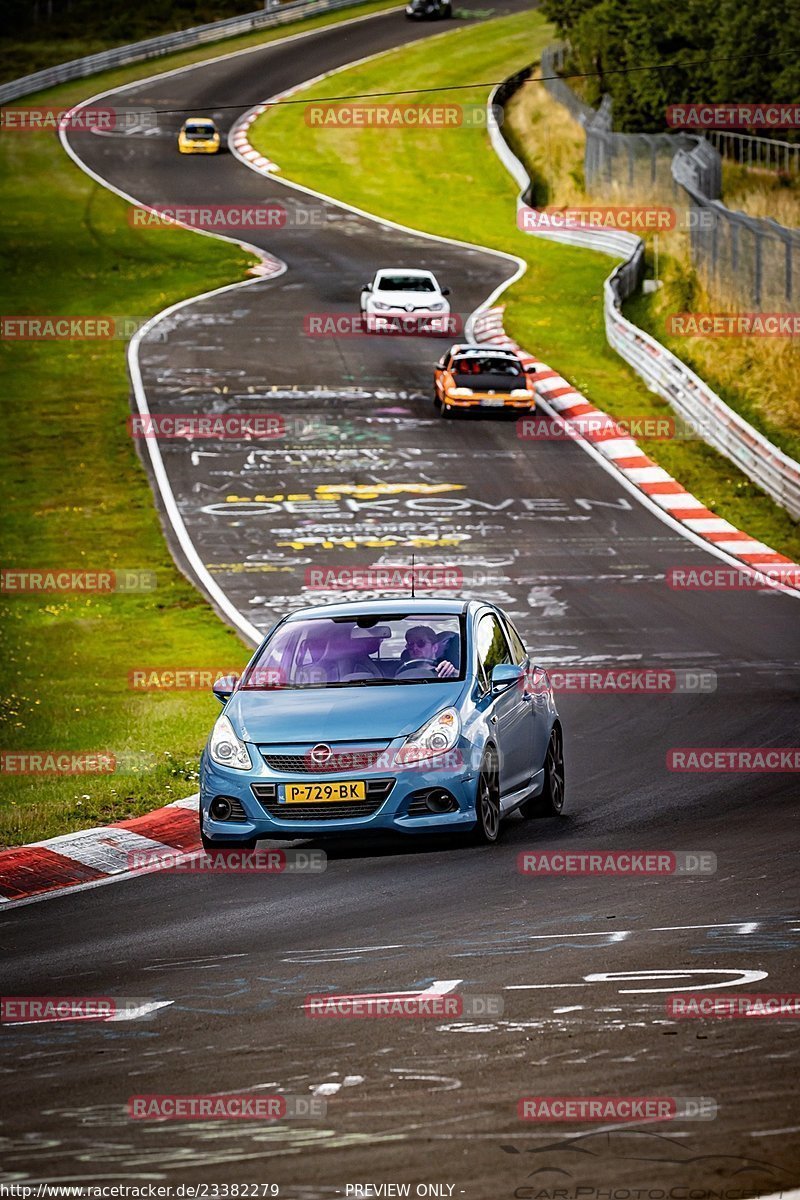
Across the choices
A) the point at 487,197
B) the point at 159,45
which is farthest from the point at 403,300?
the point at 159,45

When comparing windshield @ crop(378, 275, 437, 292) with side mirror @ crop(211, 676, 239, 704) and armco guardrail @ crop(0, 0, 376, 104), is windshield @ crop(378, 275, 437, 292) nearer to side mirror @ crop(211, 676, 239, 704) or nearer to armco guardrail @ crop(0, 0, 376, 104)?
side mirror @ crop(211, 676, 239, 704)

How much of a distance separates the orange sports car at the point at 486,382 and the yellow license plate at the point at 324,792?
77.7 ft

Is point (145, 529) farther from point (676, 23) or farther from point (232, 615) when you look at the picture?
point (676, 23)

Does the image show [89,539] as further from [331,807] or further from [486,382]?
[331,807]

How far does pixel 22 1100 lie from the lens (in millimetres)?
6711

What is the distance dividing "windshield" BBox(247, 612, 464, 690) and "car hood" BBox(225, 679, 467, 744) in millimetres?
178

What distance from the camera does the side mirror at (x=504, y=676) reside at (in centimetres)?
1227

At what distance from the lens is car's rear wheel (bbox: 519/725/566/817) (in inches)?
516

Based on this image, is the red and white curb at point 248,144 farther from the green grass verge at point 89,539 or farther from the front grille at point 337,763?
the front grille at point 337,763

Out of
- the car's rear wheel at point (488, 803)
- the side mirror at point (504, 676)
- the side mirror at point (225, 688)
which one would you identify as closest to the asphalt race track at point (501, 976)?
the car's rear wheel at point (488, 803)

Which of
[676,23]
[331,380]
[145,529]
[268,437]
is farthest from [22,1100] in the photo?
[676,23]

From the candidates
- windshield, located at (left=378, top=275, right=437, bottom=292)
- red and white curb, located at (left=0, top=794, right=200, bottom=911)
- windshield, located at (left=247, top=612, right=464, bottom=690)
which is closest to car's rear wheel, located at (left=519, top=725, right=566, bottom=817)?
windshield, located at (left=247, top=612, right=464, bottom=690)

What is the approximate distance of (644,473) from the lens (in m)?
31.3

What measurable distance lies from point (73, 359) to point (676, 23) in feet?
81.9
